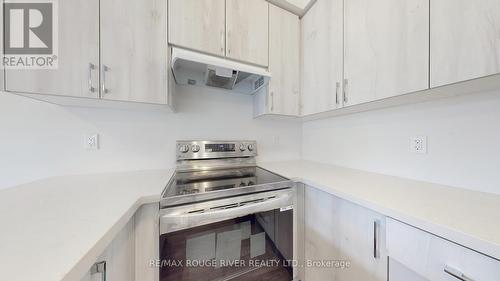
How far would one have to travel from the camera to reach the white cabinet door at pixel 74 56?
0.87 meters

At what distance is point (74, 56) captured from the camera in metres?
0.92

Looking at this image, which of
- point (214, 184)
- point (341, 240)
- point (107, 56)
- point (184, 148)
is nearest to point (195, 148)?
point (184, 148)

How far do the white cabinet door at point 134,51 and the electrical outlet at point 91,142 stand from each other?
462 mm

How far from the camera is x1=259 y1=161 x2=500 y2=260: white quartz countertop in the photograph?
0.48 m

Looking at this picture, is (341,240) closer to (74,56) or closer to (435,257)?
(435,257)

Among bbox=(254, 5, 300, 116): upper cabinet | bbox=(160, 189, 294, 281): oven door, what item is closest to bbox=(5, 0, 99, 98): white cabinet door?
bbox=(160, 189, 294, 281): oven door

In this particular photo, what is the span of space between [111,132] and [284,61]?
1.56m

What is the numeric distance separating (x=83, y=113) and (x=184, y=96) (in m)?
0.72

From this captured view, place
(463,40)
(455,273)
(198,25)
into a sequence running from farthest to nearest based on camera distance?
(198,25)
(463,40)
(455,273)

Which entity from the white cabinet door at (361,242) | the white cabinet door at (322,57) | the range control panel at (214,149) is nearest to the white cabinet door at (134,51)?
the range control panel at (214,149)

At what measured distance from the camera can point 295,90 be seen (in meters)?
1.58

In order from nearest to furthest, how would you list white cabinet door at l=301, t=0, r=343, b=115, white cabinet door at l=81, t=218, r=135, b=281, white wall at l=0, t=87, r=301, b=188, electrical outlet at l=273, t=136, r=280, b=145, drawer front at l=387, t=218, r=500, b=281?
drawer front at l=387, t=218, r=500, b=281 < white cabinet door at l=81, t=218, r=135, b=281 < white wall at l=0, t=87, r=301, b=188 < white cabinet door at l=301, t=0, r=343, b=115 < electrical outlet at l=273, t=136, r=280, b=145

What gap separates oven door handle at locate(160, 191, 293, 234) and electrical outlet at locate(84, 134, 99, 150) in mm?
912

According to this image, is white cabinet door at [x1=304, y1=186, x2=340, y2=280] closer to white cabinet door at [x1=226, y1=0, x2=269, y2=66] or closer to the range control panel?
the range control panel
